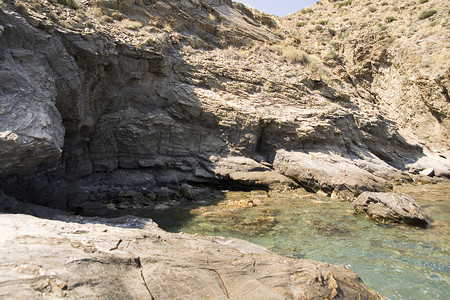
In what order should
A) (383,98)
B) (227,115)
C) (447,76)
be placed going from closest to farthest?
(227,115)
(447,76)
(383,98)

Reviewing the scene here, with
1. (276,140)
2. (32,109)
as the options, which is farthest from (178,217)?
(276,140)

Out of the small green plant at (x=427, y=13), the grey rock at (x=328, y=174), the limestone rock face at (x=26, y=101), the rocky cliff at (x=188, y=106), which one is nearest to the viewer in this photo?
the limestone rock face at (x=26, y=101)

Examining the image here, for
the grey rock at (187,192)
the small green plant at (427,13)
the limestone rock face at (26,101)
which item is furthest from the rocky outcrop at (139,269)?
the small green plant at (427,13)

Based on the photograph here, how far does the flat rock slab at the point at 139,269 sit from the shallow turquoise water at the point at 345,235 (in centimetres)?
167

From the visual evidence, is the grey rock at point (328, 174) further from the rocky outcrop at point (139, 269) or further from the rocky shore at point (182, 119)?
the rocky outcrop at point (139, 269)

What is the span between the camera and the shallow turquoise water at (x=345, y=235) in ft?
20.2

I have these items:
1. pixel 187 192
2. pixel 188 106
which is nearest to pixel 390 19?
pixel 188 106

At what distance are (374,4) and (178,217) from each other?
38.6m

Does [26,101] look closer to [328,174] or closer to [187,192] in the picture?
[187,192]

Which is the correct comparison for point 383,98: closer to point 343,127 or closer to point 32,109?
point 343,127

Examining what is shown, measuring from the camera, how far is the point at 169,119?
15562 millimetres

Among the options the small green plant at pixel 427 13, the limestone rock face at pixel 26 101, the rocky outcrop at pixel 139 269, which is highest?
the small green plant at pixel 427 13

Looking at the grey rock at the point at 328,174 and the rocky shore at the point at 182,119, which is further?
the grey rock at the point at 328,174

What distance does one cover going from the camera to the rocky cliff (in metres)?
9.24
